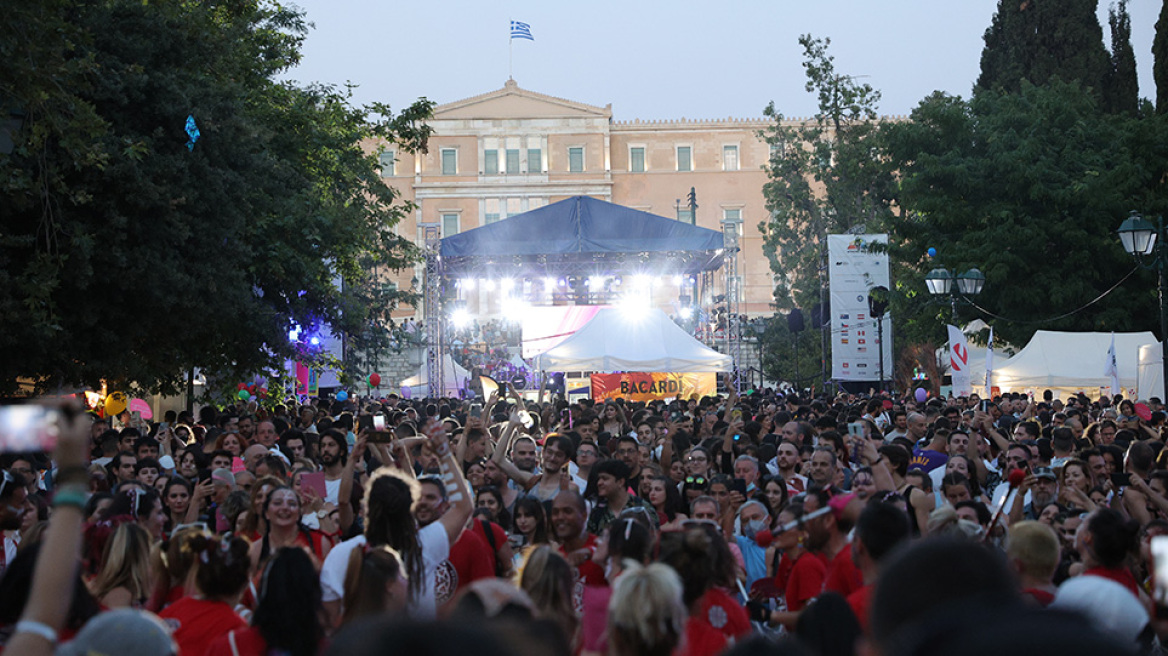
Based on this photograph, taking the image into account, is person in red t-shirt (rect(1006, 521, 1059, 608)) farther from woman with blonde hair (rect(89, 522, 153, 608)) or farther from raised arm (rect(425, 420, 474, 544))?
woman with blonde hair (rect(89, 522, 153, 608))

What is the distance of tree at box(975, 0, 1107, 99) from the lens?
41.1 metres

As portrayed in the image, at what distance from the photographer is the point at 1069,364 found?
23.8m

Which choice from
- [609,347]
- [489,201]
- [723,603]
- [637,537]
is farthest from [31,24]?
[489,201]

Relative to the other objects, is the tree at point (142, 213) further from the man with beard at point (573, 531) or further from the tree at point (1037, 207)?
the tree at point (1037, 207)

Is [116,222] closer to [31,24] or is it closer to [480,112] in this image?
[31,24]

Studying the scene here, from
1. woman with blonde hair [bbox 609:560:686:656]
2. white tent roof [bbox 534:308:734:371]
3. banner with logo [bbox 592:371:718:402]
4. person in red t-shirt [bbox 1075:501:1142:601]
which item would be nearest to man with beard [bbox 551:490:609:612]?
person in red t-shirt [bbox 1075:501:1142:601]

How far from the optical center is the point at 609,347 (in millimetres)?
23203

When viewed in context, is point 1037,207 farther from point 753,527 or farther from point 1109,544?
point 1109,544

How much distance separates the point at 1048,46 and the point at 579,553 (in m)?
41.7

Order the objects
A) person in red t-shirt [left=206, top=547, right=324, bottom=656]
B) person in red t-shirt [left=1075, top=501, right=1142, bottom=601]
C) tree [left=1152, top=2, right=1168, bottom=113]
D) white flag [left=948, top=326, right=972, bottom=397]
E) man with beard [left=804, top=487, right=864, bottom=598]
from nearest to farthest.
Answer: person in red t-shirt [left=206, top=547, right=324, bottom=656] < person in red t-shirt [left=1075, top=501, right=1142, bottom=601] < man with beard [left=804, top=487, right=864, bottom=598] < white flag [left=948, top=326, right=972, bottom=397] < tree [left=1152, top=2, right=1168, bottom=113]

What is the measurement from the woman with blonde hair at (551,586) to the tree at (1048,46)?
39953 mm

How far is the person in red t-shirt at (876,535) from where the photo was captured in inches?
176

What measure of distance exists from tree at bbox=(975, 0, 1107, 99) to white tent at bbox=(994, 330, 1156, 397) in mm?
18307

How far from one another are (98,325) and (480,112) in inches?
2603
